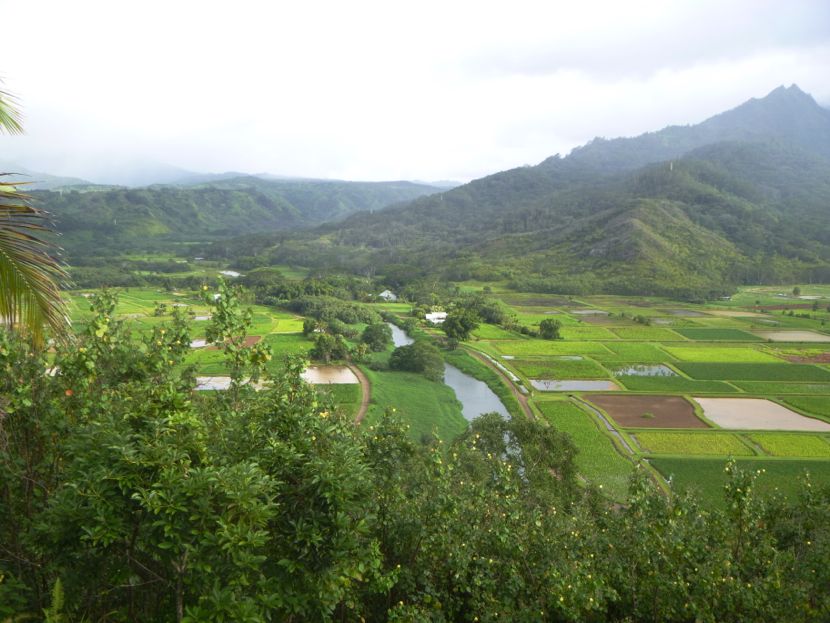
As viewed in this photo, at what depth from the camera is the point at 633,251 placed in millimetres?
132375

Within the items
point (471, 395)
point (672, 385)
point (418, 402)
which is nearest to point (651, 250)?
point (672, 385)

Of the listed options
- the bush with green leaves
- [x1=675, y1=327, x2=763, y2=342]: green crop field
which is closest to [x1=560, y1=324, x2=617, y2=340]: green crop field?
[x1=675, y1=327, x2=763, y2=342]: green crop field

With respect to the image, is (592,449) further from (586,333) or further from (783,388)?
(586,333)

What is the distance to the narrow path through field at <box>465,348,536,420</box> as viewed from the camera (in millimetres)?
44625

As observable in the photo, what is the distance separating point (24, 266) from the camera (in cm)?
523

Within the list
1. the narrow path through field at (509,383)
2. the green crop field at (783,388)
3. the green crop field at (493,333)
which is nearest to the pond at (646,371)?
the green crop field at (783,388)

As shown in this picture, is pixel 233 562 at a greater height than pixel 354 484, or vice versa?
pixel 354 484

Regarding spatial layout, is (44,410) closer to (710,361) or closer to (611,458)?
(611,458)

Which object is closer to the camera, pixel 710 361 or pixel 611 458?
pixel 611 458

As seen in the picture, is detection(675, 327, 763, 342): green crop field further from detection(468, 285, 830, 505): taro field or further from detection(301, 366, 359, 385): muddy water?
detection(301, 366, 359, 385): muddy water

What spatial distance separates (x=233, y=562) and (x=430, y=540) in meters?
4.54

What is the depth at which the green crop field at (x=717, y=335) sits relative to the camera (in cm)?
7125

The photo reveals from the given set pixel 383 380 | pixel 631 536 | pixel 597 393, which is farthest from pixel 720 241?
pixel 631 536

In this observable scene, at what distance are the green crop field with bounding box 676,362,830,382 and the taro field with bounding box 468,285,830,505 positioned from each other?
0.38 ft
